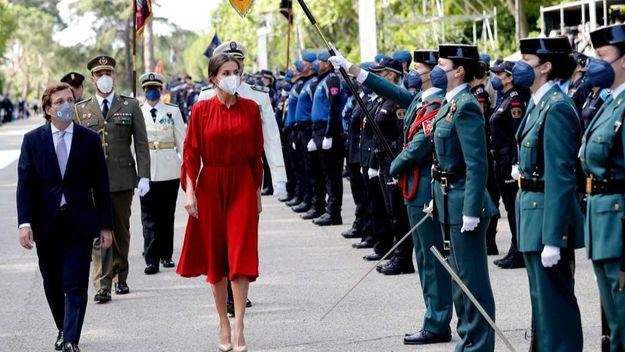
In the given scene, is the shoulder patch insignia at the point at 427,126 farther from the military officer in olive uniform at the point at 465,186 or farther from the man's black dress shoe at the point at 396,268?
the man's black dress shoe at the point at 396,268

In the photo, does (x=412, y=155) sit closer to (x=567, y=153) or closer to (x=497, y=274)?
(x=567, y=153)

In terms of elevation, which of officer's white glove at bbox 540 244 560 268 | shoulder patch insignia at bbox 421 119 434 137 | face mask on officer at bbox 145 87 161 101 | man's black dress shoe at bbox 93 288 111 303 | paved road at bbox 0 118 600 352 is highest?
face mask on officer at bbox 145 87 161 101

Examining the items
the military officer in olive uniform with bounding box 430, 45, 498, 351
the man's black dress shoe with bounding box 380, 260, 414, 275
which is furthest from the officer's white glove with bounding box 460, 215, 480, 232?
the man's black dress shoe with bounding box 380, 260, 414, 275

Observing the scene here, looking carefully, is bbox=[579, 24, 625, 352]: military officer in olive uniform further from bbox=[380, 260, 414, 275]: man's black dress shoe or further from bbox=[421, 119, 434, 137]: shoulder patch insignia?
bbox=[380, 260, 414, 275]: man's black dress shoe

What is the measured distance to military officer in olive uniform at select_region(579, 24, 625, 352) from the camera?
5816 mm

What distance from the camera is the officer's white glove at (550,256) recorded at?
20.9 feet

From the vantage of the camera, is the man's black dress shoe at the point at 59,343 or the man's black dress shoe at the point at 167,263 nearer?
the man's black dress shoe at the point at 59,343

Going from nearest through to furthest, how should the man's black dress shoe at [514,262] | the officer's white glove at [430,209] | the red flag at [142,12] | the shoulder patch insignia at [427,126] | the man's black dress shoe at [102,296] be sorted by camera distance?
1. the officer's white glove at [430,209]
2. the shoulder patch insignia at [427,126]
3. the man's black dress shoe at [102,296]
4. the man's black dress shoe at [514,262]
5. the red flag at [142,12]

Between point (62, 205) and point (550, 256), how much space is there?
11.0 ft

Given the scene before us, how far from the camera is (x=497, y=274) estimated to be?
1127 cm

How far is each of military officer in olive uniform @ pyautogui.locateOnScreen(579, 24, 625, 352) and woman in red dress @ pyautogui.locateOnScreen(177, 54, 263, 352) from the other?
286 cm

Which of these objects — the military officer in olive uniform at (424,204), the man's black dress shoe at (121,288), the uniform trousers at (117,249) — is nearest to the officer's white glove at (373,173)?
the uniform trousers at (117,249)

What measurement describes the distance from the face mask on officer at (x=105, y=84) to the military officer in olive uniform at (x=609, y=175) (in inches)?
219

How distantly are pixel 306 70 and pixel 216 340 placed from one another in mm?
8667
